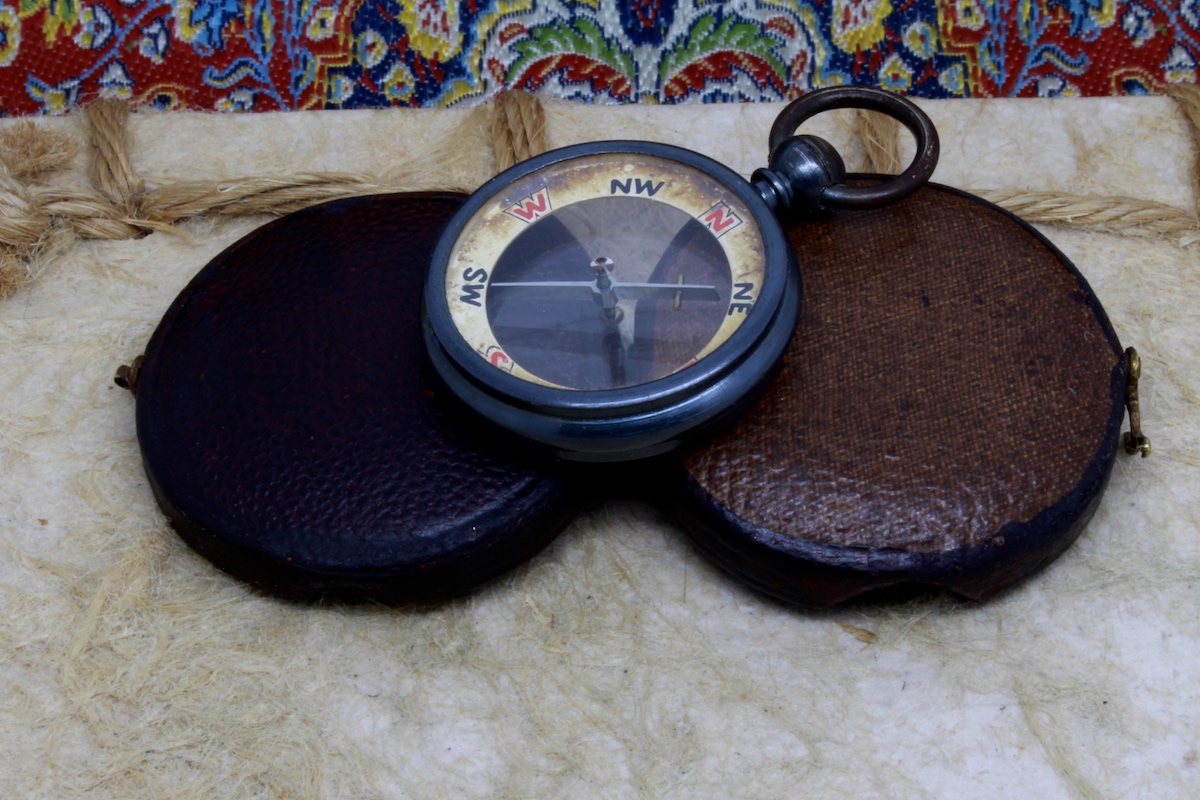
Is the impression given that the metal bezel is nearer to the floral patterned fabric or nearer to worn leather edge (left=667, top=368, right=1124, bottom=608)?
worn leather edge (left=667, top=368, right=1124, bottom=608)

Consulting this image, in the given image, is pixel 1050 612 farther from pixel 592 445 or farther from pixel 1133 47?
pixel 1133 47

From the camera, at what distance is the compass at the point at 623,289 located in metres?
1.24

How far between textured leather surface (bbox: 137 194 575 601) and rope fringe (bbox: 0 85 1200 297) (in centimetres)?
24

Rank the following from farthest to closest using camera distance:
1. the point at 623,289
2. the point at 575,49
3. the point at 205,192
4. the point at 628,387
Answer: the point at 575,49 < the point at 205,192 < the point at 623,289 < the point at 628,387

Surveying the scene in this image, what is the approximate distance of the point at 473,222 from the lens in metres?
1.38

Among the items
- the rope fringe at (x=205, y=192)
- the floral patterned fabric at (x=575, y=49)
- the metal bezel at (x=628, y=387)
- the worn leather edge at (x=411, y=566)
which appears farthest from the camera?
the floral patterned fabric at (x=575, y=49)

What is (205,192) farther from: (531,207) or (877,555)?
(877,555)

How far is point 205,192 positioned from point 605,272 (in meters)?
0.67

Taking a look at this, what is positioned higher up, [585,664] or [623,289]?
[623,289]

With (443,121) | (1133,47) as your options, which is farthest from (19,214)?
(1133,47)

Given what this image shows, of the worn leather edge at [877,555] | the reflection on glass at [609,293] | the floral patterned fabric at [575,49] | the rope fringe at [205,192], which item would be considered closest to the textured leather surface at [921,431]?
the worn leather edge at [877,555]

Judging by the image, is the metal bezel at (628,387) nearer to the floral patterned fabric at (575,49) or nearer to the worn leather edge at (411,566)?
the worn leather edge at (411,566)

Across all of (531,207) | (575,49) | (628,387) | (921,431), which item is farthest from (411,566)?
(575,49)

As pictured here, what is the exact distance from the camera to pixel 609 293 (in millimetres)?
1320
